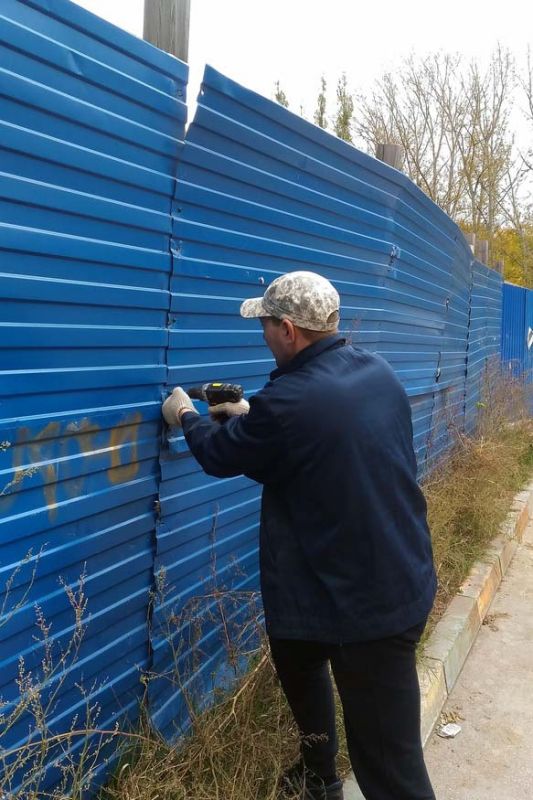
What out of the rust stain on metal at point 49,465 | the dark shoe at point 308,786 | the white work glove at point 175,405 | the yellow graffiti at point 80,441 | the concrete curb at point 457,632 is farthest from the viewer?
the concrete curb at point 457,632

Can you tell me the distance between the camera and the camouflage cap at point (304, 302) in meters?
2.30

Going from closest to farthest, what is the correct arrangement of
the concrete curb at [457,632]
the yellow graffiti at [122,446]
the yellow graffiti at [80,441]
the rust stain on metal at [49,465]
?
the rust stain on metal at [49,465] < the yellow graffiti at [80,441] < the yellow graffiti at [122,446] < the concrete curb at [457,632]

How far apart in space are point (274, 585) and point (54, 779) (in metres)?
0.94

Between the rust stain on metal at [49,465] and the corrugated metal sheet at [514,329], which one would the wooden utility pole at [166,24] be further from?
the corrugated metal sheet at [514,329]

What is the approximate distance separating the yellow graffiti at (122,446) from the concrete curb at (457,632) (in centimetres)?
161

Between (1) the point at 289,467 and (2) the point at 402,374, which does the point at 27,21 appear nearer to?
(1) the point at 289,467

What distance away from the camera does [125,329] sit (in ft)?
7.81

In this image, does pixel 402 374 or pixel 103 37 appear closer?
pixel 103 37

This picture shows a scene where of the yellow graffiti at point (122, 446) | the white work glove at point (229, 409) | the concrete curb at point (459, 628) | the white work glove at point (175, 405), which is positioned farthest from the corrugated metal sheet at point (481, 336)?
the yellow graffiti at point (122, 446)

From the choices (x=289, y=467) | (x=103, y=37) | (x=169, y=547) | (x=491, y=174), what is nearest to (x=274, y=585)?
(x=289, y=467)

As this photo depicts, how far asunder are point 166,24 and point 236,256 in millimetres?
927

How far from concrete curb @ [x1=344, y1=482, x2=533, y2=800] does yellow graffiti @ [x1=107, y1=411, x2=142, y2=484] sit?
1.61 m

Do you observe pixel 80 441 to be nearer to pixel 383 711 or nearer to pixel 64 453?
pixel 64 453

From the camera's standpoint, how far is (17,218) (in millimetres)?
1896
